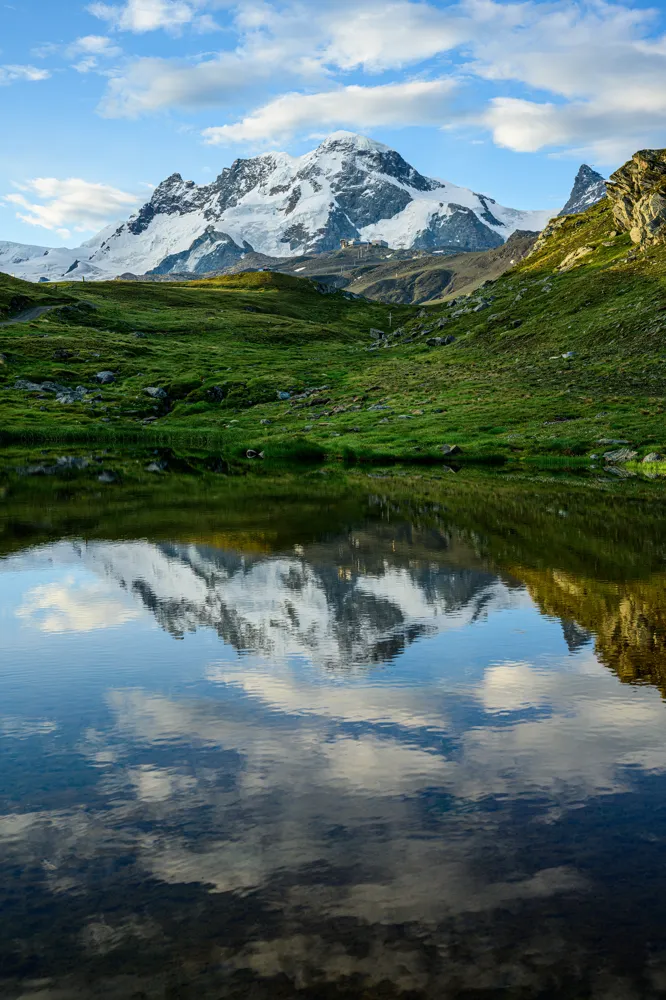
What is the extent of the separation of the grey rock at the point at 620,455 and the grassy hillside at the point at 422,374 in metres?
1.75

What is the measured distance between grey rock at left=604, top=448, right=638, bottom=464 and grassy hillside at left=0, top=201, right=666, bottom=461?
175 centimetres

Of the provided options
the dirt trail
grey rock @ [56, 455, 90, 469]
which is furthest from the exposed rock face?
the dirt trail

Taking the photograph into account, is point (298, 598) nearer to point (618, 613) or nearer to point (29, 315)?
point (618, 613)

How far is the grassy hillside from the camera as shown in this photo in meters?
78.1

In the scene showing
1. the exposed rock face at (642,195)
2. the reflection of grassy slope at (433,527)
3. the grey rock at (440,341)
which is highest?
the exposed rock face at (642,195)

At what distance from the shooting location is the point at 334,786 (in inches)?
439

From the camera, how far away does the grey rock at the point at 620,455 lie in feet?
208

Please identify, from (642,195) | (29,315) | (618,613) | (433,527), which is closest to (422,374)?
(642,195)

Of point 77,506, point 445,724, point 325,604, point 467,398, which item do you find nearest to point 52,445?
point 467,398

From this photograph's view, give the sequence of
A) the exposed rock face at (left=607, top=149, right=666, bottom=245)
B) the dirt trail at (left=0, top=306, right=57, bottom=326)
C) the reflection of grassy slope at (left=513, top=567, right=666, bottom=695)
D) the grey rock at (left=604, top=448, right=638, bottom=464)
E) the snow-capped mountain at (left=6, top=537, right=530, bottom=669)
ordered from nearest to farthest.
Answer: the reflection of grassy slope at (left=513, top=567, right=666, bottom=695) → the snow-capped mountain at (left=6, top=537, right=530, bottom=669) → the grey rock at (left=604, top=448, right=638, bottom=464) → the exposed rock face at (left=607, top=149, right=666, bottom=245) → the dirt trail at (left=0, top=306, right=57, bottom=326)

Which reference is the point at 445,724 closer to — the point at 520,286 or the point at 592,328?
the point at 592,328

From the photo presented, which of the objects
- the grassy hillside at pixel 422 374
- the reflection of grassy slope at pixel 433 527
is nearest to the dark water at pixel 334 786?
the reflection of grassy slope at pixel 433 527

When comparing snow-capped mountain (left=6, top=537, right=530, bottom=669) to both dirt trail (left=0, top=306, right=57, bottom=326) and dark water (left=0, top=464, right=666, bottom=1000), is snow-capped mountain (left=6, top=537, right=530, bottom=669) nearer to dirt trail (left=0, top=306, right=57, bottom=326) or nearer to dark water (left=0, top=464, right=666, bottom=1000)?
dark water (left=0, top=464, right=666, bottom=1000)

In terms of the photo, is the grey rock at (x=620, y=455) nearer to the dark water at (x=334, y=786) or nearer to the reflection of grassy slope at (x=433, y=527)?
the reflection of grassy slope at (x=433, y=527)
